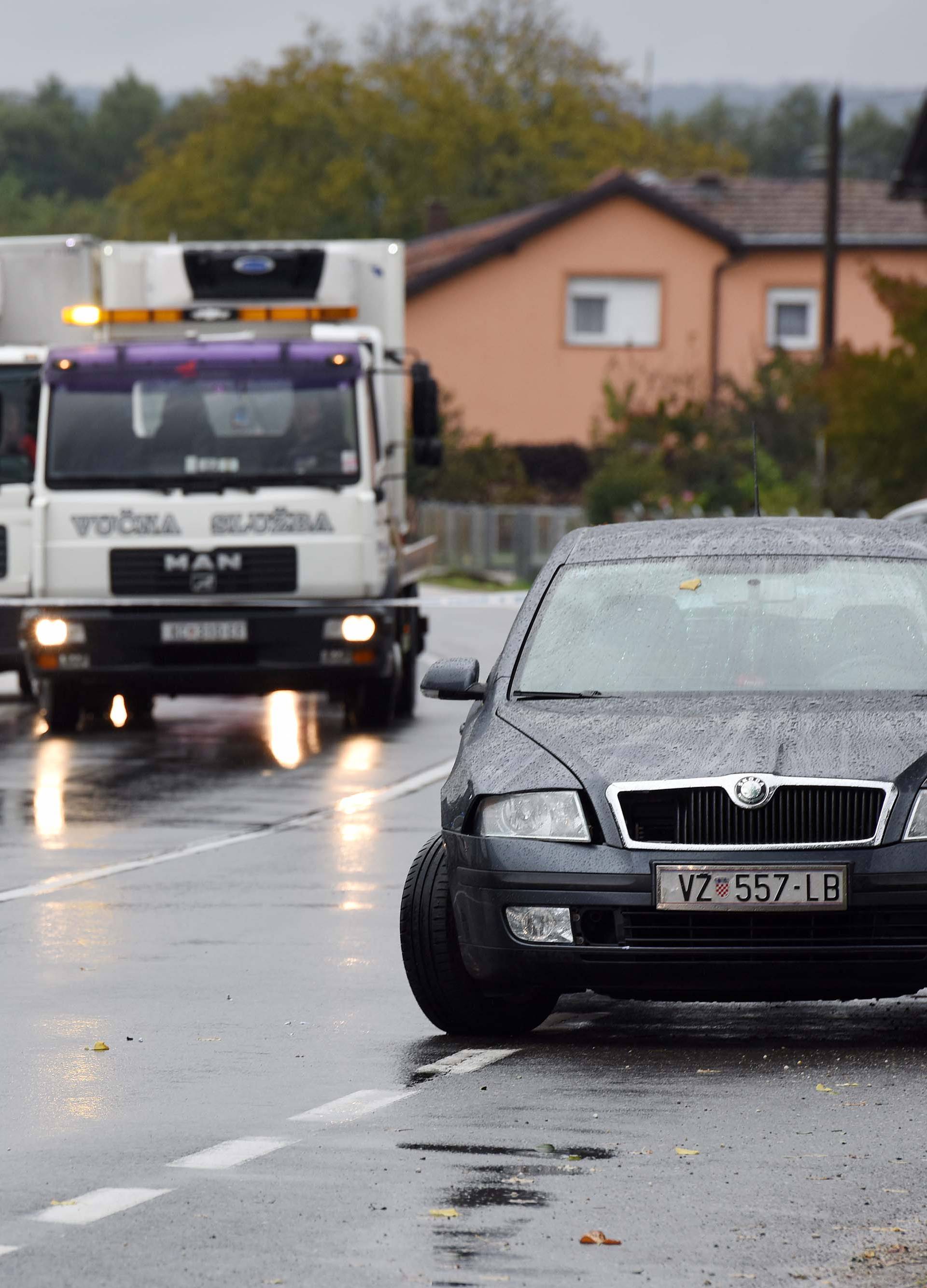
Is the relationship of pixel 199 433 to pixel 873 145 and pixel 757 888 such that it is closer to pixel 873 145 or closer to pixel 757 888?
pixel 757 888

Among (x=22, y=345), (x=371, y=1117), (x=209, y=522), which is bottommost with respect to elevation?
(x=371, y=1117)

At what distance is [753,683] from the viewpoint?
8.38m

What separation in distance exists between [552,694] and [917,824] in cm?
136

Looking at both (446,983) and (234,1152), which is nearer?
(234,1152)

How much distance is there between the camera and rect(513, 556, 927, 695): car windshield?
27.7 feet

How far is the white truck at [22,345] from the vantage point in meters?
20.5

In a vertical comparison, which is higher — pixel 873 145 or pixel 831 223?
pixel 873 145

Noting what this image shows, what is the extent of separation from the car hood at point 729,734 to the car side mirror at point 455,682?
389mm

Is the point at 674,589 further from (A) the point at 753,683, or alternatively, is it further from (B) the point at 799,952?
(B) the point at 799,952

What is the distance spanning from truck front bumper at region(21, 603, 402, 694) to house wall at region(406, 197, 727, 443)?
4510 centimetres

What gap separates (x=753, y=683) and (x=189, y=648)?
10552 mm

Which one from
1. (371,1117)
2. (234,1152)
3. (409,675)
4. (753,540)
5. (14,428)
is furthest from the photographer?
(409,675)

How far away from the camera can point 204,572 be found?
18.7 meters

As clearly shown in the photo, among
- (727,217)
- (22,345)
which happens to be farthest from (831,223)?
(22,345)
